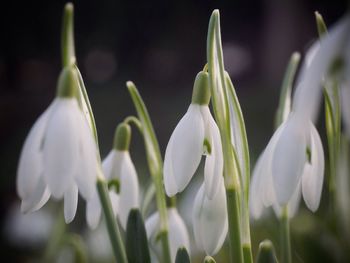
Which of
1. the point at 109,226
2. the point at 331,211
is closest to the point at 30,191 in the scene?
the point at 109,226

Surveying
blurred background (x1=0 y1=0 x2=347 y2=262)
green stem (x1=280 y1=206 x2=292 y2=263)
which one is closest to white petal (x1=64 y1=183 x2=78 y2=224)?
green stem (x1=280 y1=206 x2=292 y2=263)

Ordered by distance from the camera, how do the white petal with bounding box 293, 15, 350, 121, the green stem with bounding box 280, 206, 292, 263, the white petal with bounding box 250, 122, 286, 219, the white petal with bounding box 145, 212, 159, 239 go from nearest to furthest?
the white petal with bounding box 293, 15, 350, 121 → the white petal with bounding box 250, 122, 286, 219 → the green stem with bounding box 280, 206, 292, 263 → the white petal with bounding box 145, 212, 159, 239

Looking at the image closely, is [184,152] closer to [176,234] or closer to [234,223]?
[234,223]

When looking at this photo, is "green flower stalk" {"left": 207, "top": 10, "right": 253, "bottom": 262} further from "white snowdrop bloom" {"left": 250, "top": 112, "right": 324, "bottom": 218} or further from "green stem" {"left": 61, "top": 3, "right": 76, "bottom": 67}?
"green stem" {"left": 61, "top": 3, "right": 76, "bottom": 67}

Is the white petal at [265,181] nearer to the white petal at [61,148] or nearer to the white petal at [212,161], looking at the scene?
the white petal at [212,161]

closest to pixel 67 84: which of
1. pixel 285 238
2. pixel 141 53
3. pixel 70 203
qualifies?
pixel 70 203

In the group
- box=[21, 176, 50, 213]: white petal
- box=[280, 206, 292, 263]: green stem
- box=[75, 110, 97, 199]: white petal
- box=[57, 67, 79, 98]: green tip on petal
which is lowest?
box=[280, 206, 292, 263]: green stem
